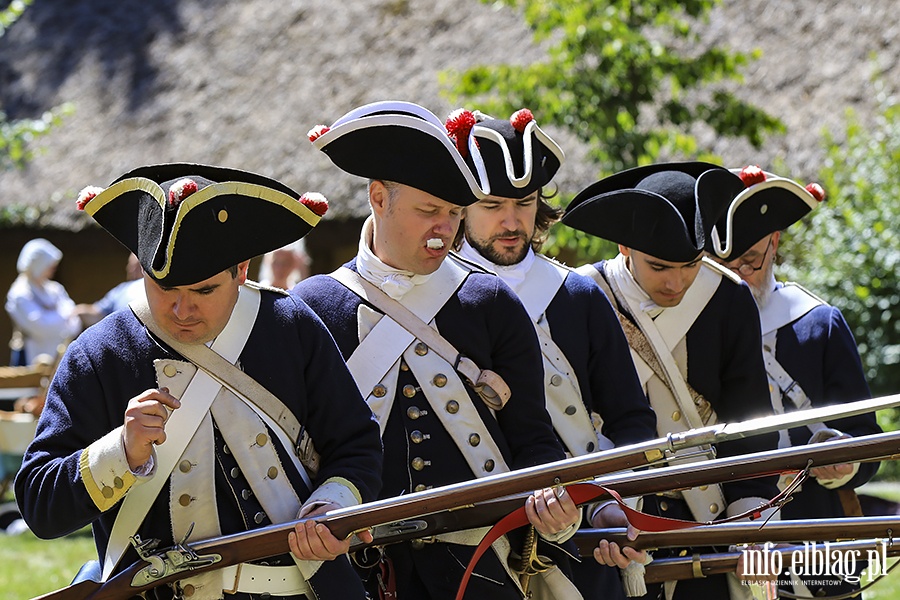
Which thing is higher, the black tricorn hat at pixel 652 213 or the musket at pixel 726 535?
the black tricorn hat at pixel 652 213

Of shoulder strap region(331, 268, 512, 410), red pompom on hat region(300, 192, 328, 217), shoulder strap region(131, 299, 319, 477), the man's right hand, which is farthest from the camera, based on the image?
shoulder strap region(331, 268, 512, 410)

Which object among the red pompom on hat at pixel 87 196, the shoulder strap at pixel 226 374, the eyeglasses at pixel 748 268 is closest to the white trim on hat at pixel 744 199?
the eyeglasses at pixel 748 268

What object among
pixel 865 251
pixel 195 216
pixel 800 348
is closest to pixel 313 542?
pixel 195 216

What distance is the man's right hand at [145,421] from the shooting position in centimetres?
291

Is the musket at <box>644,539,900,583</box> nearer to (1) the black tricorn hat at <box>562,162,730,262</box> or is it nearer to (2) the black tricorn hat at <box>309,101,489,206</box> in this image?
(1) the black tricorn hat at <box>562,162,730,262</box>

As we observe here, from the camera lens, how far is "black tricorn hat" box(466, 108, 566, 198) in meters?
4.11

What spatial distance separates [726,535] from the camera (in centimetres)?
382

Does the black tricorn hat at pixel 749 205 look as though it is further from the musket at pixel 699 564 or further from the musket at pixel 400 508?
the musket at pixel 400 508

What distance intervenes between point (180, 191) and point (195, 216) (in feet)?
0.27

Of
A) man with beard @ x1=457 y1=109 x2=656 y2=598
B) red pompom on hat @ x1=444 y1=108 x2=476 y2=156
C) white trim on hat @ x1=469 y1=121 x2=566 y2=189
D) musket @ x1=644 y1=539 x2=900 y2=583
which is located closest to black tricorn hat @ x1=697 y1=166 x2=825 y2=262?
man with beard @ x1=457 y1=109 x2=656 y2=598

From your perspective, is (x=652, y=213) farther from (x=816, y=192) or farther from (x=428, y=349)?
(x=816, y=192)

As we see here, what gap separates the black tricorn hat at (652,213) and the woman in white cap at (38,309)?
27.6 ft

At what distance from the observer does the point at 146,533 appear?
3.21 metres

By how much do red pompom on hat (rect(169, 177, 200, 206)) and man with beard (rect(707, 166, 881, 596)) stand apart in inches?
88.2
